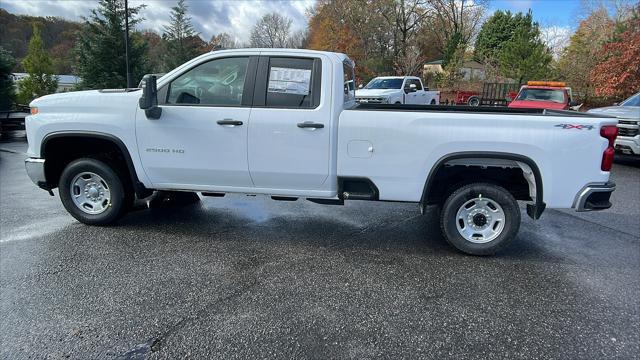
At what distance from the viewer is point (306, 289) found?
346 centimetres

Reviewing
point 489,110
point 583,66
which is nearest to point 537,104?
point 489,110

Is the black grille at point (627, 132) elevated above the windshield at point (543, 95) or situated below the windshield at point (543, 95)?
below

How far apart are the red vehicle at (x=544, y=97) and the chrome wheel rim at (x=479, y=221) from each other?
1092cm

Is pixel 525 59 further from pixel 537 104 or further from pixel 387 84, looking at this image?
pixel 537 104

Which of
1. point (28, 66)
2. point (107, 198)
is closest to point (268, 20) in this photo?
point (28, 66)

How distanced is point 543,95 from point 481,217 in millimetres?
12326

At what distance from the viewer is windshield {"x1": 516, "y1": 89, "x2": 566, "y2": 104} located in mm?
14012

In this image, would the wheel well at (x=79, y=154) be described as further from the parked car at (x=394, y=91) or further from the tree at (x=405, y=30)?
the tree at (x=405, y=30)

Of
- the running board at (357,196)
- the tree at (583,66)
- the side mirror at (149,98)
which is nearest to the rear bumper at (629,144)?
the running board at (357,196)

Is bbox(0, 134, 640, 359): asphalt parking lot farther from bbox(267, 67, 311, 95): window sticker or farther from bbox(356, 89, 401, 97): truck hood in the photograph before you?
bbox(356, 89, 401, 97): truck hood

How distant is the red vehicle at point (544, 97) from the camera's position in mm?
13670

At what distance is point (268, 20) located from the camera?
7456 centimetres

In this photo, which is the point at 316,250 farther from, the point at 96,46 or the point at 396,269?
the point at 96,46

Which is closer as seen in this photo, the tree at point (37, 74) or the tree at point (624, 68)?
the tree at point (624, 68)
